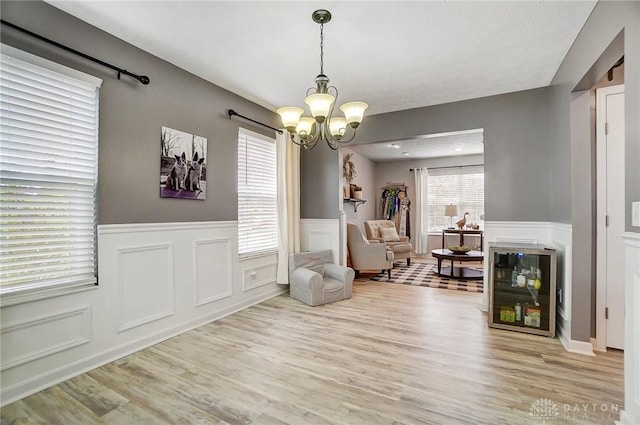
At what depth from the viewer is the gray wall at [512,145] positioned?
132 inches

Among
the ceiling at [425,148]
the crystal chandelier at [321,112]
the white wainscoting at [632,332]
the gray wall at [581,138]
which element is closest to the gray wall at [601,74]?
the gray wall at [581,138]

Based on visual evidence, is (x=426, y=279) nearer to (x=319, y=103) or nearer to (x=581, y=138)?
(x=581, y=138)

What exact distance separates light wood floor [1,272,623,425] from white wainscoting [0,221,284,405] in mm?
132

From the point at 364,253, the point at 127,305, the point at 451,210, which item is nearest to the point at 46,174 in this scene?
the point at 127,305

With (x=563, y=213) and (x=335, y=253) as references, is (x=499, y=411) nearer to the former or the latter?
(x=563, y=213)

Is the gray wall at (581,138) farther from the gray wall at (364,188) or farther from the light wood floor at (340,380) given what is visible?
the gray wall at (364,188)

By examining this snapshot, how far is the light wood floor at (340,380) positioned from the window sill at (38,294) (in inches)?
24.1

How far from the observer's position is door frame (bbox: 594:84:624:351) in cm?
254

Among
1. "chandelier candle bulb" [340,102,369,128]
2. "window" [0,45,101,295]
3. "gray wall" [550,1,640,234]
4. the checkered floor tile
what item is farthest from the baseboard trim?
"gray wall" [550,1,640,234]

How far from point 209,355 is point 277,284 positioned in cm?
184

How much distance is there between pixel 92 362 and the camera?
2.25 metres

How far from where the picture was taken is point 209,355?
2.46 m

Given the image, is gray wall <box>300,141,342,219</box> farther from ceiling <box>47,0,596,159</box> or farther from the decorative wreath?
the decorative wreath

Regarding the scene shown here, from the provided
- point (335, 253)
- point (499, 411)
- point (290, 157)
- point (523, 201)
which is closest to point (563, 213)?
point (523, 201)
